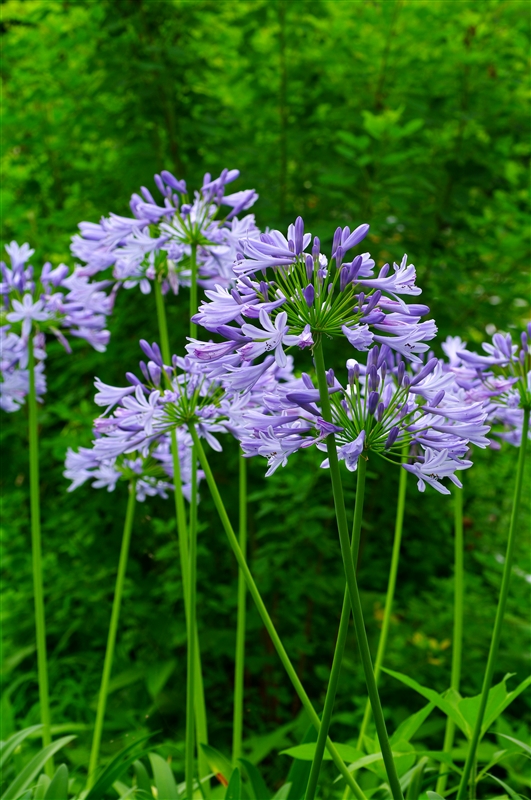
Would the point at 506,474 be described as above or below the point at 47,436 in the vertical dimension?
below

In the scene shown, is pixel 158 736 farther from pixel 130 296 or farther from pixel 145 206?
pixel 145 206

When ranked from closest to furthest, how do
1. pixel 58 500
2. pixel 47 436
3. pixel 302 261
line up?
pixel 302 261
pixel 58 500
pixel 47 436

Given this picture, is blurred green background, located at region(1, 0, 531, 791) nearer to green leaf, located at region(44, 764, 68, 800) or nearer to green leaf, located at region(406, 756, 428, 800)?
green leaf, located at region(406, 756, 428, 800)

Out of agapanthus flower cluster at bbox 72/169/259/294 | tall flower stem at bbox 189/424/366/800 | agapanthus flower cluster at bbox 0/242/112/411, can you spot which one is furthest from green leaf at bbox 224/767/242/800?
agapanthus flower cluster at bbox 0/242/112/411

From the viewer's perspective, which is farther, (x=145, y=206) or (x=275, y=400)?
(x=145, y=206)

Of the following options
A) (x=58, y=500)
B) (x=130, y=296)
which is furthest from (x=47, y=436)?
(x=130, y=296)

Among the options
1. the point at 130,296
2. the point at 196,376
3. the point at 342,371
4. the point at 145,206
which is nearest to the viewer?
the point at 196,376

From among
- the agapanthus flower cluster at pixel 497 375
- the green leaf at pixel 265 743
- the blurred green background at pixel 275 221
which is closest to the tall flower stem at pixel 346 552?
the agapanthus flower cluster at pixel 497 375
